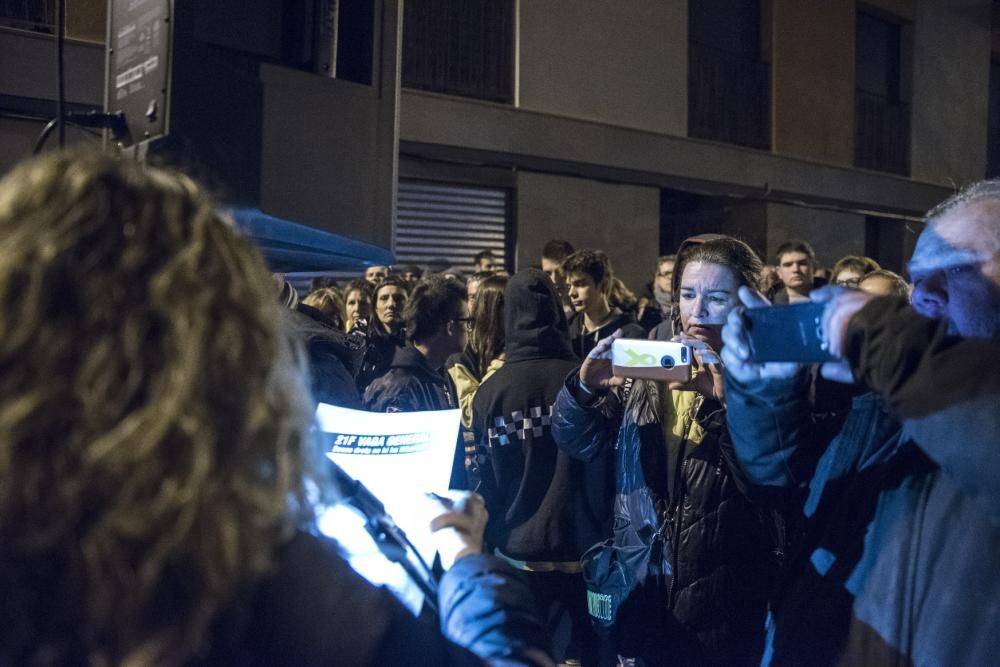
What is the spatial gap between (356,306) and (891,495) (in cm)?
605

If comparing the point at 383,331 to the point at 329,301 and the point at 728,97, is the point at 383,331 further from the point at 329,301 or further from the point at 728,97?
the point at 728,97

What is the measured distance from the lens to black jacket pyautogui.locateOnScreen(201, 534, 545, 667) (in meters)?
1.18

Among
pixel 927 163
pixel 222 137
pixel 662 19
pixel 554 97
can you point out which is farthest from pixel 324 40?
pixel 927 163

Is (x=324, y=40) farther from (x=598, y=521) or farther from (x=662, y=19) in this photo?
(x=662, y=19)

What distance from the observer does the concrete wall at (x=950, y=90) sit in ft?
54.6

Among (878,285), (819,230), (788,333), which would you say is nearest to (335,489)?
(788,333)

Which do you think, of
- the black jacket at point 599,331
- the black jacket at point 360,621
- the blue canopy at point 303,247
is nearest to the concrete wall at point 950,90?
the black jacket at point 599,331

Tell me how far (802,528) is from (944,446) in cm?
55

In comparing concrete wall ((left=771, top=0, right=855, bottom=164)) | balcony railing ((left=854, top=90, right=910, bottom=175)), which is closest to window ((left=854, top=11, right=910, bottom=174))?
balcony railing ((left=854, top=90, right=910, bottom=175))

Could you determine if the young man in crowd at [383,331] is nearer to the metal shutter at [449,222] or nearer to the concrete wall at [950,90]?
the metal shutter at [449,222]

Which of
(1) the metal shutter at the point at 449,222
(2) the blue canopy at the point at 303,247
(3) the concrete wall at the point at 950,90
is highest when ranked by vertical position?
(3) the concrete wall at the point at 950,90

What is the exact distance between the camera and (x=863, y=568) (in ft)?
5.84

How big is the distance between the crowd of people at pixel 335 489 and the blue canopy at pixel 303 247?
0.77m

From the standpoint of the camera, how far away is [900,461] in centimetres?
183
